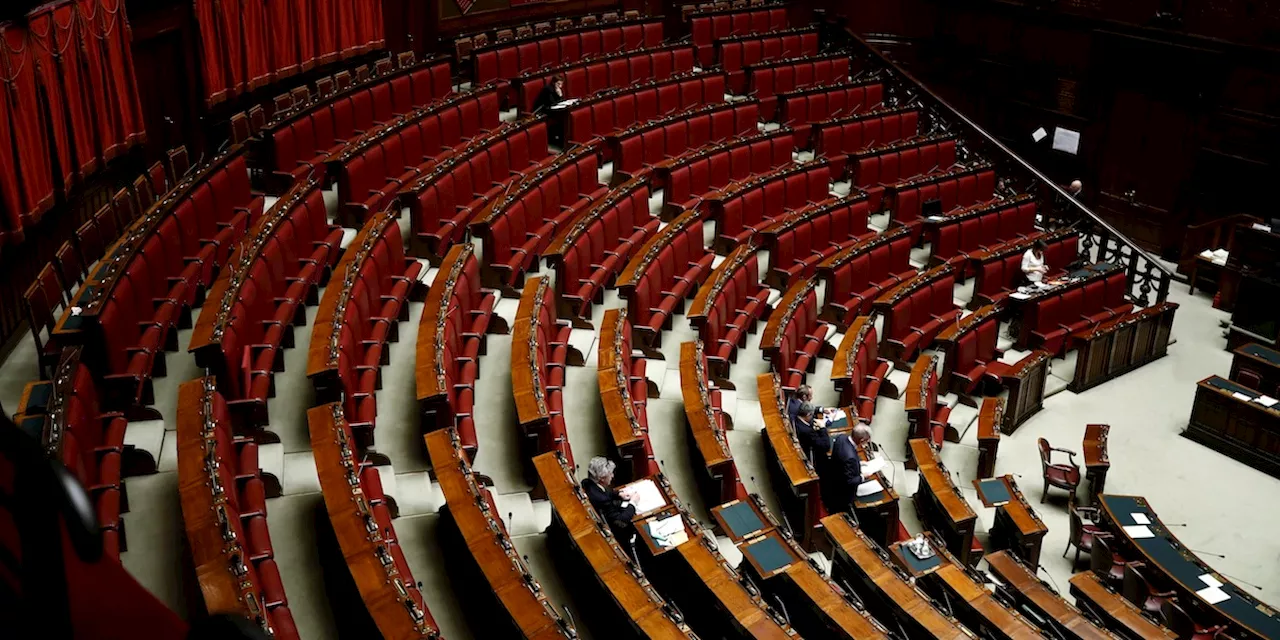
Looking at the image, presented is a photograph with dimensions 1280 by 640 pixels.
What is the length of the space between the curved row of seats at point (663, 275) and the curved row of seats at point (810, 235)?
22cm

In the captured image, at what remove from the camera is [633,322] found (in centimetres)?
287

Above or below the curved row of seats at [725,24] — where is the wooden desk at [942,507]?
below

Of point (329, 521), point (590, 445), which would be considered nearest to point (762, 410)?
point (590, 445)

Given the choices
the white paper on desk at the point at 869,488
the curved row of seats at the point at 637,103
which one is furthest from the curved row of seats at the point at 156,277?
the white paper on desk at the point at 869,488

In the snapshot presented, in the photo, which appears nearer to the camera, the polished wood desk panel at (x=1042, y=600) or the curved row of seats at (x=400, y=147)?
the polished wood desk panel at (x=1042, y=600)

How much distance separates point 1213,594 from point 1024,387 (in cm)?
98

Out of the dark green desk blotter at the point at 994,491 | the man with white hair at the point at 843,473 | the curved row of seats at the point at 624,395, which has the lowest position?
the dark green desk blotter at the point at 994,491

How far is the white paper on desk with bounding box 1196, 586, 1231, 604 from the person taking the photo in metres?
2.49

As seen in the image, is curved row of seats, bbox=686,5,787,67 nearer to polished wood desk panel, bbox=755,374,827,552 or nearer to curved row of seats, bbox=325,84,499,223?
curved row of seats, bbox=325,84,499,223

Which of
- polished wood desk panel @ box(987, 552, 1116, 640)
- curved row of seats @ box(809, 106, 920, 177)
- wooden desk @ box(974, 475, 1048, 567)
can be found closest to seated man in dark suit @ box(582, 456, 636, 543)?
polished wood desk panel @ box(987, 552, 1116, 640)

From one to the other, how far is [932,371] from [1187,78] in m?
2.04

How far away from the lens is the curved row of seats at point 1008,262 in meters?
3.74

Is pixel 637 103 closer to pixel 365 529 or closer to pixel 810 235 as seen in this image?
pixel 810 235

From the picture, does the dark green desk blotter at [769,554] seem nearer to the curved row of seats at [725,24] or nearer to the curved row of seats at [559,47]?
the curved row of seats at [559,47]
